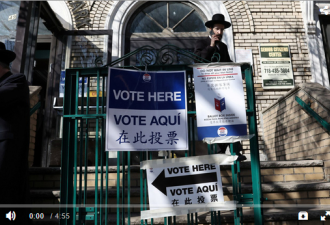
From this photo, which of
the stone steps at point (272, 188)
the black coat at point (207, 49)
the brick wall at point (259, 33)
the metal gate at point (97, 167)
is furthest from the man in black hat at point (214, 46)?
the brick wall at point (259, 33)

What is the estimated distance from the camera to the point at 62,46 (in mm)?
6469

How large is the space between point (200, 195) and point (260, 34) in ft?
17.5

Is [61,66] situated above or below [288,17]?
below

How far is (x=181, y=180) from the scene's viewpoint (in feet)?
8.20

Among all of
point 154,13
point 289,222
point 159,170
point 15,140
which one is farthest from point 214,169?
point 154,13

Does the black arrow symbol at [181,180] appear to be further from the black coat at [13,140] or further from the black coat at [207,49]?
the black coat at [207,49]

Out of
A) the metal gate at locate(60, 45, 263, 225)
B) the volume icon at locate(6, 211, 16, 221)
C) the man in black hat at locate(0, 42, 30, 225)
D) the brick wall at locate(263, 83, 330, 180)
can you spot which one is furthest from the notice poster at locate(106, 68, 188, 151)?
the brick wall at locate(263, 83, 330, 180)

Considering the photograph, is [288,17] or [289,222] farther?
[288,17]

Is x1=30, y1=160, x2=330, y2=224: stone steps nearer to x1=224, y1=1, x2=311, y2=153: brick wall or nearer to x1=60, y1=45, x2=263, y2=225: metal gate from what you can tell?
x1=60, y1=45, x2=263, y2=225: metal gate

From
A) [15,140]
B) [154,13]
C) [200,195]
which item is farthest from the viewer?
[154,13]

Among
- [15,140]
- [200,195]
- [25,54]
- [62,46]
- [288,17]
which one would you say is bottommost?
[200,195]

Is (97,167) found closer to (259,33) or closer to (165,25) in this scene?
(165,25)

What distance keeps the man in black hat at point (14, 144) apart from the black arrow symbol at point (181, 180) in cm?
132

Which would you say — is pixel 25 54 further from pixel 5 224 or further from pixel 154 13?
pixel 154 13
